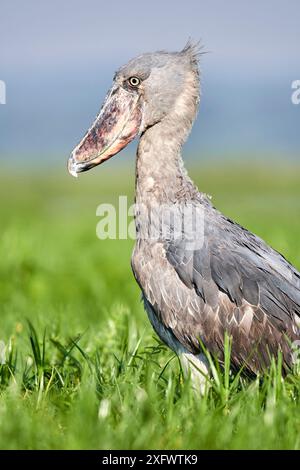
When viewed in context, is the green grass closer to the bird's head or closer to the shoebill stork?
the shoebill stork

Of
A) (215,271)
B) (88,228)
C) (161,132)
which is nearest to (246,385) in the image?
(215,271)

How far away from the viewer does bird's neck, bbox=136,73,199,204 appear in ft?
17.7

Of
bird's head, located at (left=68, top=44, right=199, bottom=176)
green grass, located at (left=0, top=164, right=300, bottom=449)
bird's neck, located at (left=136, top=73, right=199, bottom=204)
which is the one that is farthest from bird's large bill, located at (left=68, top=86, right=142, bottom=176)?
green grass, located at (left=0, top=164, right=300, bottom=449)

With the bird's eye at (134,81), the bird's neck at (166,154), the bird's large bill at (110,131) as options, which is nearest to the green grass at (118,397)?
the bird's neck at (166,154)

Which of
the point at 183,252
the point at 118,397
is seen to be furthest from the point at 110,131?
the point at 118,397

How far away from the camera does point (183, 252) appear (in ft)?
16.8

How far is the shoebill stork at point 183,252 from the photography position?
5.09m

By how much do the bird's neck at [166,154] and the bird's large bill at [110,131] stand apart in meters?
0.11

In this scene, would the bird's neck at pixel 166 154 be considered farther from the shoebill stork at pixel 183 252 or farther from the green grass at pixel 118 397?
the green grass at pixel 118 397

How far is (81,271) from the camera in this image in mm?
10719

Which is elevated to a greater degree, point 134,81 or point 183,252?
point 134,81

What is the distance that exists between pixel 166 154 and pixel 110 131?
358 mm

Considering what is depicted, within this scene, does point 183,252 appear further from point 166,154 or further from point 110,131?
point 110,131
